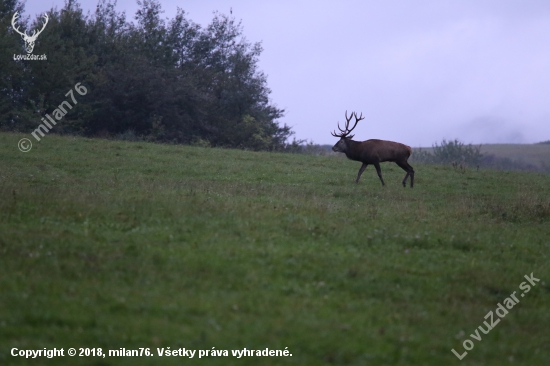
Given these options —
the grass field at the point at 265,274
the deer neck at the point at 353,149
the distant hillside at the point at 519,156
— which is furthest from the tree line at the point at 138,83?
the distant hillside at the point at 519,156

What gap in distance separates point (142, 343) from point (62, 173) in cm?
1411

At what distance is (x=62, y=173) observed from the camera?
19.6 meters

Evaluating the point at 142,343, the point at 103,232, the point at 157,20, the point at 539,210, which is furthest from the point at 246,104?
the point at 142,343

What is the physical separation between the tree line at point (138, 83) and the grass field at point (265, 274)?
81.6ft

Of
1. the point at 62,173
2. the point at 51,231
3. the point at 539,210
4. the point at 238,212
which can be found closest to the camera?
the point at 51,231

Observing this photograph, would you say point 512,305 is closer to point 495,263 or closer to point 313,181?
point 495,263

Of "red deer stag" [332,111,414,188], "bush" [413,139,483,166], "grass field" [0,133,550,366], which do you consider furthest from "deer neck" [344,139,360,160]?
"bush" [413,139,483,166]

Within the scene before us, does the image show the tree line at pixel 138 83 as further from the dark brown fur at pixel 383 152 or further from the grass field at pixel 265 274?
the grass field at pixel 265 274

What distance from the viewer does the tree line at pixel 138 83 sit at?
133ft

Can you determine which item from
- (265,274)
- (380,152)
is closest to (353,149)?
(380,152)

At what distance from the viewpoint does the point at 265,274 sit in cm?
912

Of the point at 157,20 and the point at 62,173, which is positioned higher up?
the point at 157,20

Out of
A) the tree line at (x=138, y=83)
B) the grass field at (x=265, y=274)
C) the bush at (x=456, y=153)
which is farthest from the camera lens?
the bush at (x=456, y=153)

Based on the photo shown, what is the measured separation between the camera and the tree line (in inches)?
1592
